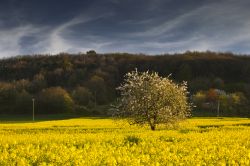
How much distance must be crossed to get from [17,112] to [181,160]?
13585cm

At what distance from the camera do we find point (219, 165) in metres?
14.4

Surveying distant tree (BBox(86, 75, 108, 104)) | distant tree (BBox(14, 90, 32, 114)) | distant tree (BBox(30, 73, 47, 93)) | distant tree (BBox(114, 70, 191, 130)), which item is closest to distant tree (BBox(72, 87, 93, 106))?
distant tree (BBox(86, 75, 108, 104))

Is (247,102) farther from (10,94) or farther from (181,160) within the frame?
(181,160)

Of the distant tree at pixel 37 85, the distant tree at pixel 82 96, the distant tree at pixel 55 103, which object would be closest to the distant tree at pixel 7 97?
the distant tree at pixel 55 103

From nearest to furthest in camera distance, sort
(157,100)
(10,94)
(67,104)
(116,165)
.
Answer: (116,165)
(157,100)
(67,104)
(10,94)

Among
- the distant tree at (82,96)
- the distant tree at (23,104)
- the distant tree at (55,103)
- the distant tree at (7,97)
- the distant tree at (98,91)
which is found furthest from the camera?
the distant tree at (98,91)

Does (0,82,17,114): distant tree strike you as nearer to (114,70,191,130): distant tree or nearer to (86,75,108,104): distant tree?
(86,75,108,104): distant tree

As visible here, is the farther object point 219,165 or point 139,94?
point 139,94

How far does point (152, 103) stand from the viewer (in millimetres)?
46625

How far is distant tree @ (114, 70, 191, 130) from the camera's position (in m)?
46.5

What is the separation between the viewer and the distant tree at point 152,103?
46.5 metres

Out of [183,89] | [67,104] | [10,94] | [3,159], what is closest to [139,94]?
[183,89]

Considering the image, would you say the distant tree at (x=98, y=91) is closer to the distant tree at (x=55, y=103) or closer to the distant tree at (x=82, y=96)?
the distant tree at (x=82, y=96)

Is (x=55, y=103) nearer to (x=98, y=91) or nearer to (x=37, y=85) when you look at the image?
(x=98, y=91)
